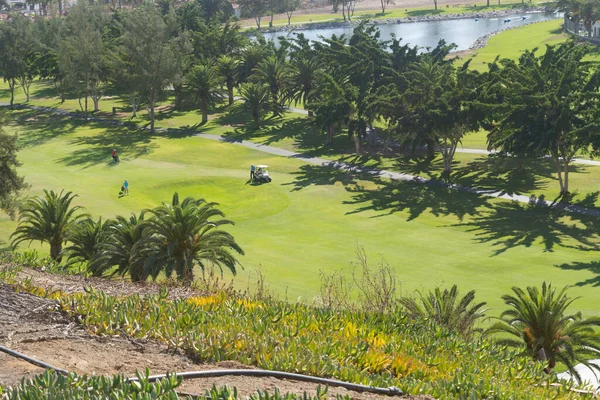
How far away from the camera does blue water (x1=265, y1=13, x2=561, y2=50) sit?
155 metres

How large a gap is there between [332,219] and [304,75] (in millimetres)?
34623

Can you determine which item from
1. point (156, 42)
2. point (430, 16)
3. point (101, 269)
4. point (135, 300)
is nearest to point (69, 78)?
point (156, 42)

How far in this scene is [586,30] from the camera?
124 metres

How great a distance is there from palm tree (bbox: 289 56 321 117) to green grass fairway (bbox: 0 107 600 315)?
11.7 meters

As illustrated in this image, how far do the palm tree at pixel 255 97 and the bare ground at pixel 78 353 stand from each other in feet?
207

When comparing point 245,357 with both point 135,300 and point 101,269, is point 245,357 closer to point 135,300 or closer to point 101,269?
point 135,300

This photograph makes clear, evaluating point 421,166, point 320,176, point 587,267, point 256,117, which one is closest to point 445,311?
point 587,267

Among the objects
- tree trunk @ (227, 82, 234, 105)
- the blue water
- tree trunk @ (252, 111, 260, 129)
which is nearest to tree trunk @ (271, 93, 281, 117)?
tree trunk @ (252, 111, 260, 129)

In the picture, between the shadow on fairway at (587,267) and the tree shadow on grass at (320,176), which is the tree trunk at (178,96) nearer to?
the tree shadow on grass at (320,176)

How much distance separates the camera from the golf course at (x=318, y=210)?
124 ft

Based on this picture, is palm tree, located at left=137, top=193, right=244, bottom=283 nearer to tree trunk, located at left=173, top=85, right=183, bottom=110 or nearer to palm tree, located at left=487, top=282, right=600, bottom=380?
palm tree, located at left=487, top=282, right=600, bottom=380

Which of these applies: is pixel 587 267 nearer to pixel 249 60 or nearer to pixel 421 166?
pixel 421 166

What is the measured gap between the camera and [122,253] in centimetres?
3084

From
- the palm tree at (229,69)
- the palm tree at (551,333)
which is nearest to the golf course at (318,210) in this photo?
the palm tree at (551,333)
